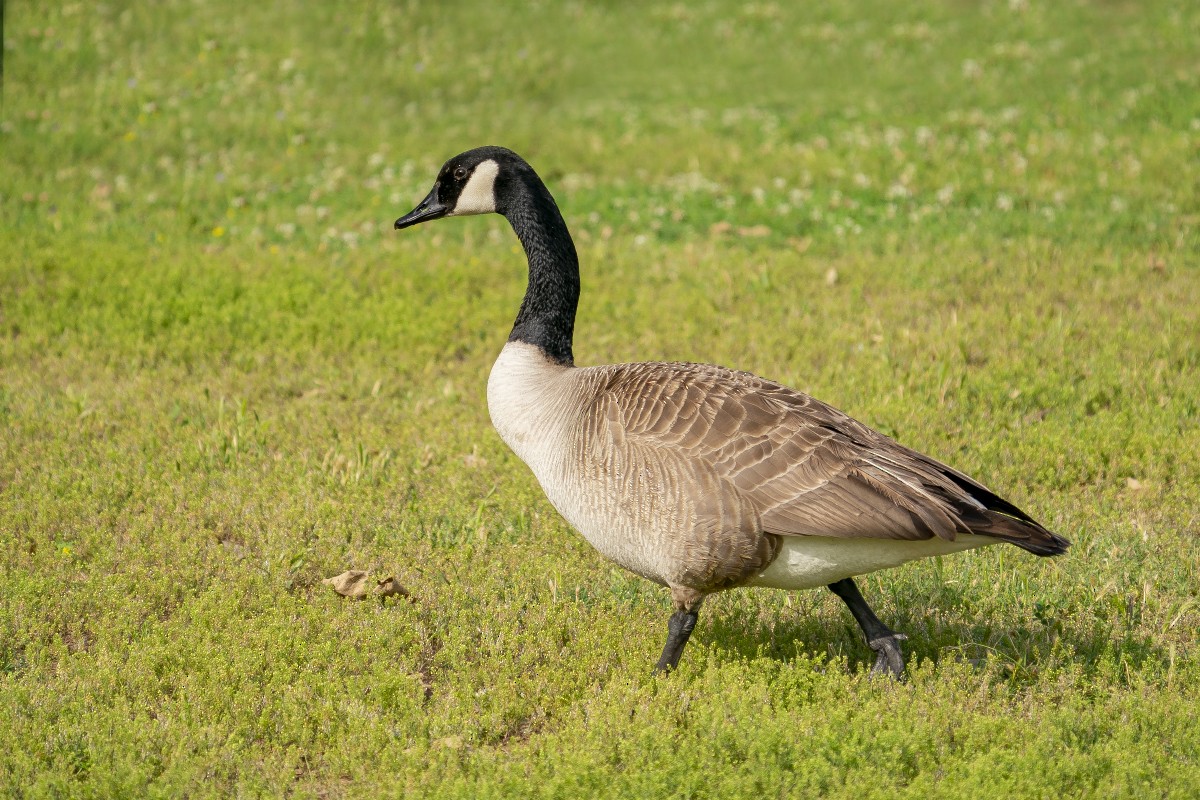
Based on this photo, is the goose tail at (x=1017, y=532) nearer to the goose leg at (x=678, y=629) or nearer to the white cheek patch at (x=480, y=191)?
the goose leg at (x=678, y=629)

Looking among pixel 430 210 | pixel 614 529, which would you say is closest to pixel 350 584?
pixel 614 529

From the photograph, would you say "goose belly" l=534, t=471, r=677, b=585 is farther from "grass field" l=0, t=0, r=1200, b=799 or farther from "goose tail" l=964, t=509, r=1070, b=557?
"goose tail" l=964, t=509, r=1070, b=557

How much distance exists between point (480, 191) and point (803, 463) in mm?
2499

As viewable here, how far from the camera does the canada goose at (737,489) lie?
4.59 metres

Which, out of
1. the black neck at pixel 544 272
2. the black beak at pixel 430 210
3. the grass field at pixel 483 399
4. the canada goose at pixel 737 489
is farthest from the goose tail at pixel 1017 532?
the black beak at pixel 430 210

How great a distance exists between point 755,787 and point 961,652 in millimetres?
1575

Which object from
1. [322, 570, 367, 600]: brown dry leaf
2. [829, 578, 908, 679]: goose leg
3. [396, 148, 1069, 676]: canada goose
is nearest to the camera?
[396, 148, 1069, 676]: canada goose

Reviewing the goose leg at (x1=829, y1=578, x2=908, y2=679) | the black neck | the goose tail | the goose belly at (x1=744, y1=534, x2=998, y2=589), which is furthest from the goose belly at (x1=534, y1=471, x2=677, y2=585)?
the goose tail

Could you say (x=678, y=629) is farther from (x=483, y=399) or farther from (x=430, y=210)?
(x=483, y=399)

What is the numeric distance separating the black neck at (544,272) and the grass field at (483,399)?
1254 mm

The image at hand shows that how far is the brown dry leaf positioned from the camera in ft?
19.2

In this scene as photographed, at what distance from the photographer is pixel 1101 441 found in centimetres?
730

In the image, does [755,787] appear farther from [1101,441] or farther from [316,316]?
[316,316]

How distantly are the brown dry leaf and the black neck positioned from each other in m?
1.48
